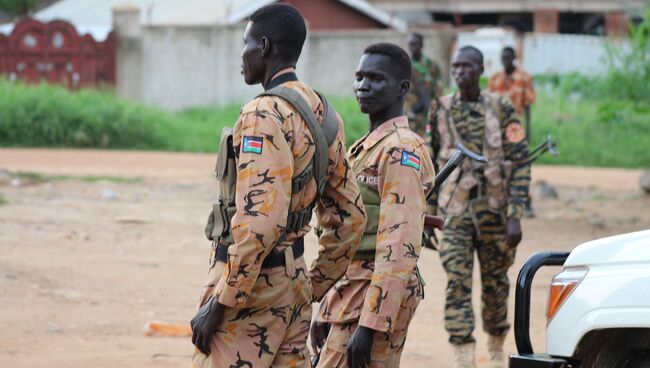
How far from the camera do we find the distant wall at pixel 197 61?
2527 centimetres

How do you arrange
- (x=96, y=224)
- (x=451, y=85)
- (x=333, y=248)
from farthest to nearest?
(x=451, y=85) → (x=96, y=224) → (x=333, y=248)

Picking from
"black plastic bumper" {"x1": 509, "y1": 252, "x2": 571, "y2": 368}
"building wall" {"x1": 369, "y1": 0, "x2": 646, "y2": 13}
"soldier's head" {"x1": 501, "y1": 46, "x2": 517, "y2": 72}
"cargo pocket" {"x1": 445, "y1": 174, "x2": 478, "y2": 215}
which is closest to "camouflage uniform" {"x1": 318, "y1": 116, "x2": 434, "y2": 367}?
"black plastic bumper" {"x1": 509, "y1": 252, "x2": 571, "y2": 368}

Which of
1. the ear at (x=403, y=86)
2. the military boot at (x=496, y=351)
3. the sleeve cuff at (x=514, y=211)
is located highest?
the ear at (x=403, y=86)

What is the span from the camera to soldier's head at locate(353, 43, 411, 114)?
4473mm

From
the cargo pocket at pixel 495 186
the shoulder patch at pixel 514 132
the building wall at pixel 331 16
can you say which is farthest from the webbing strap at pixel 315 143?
the building wall at pixel 331 16

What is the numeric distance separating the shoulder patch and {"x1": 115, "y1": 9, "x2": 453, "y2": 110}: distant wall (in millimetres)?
19104

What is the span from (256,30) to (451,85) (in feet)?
79.4

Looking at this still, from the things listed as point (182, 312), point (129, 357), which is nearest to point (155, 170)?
point (182, 312)

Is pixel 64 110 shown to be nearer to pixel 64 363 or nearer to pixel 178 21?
pixel 178 21

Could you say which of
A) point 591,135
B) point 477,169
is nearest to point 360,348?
point 477,169

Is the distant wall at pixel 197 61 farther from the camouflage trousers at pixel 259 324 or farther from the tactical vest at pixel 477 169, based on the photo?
the camouflage trousers at pixel 259 324

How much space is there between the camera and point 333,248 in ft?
13.4

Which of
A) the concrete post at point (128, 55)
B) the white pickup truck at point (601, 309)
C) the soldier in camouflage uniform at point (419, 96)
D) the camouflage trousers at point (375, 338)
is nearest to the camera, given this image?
the white pickup truck at point (601, 309)

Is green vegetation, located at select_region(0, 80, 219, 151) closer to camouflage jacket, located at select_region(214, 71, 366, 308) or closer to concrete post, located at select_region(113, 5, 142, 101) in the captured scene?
concrete post, located at select_region(113, 5, 142, 101)
